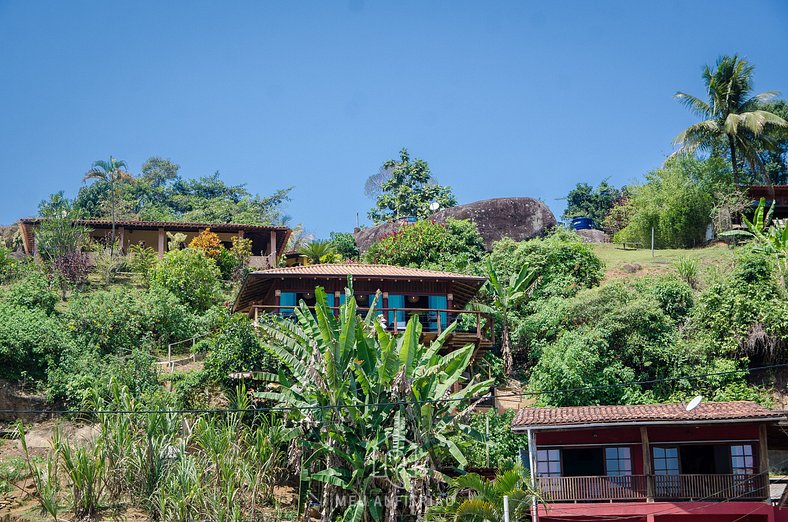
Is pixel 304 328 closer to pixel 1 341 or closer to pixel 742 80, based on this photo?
pixel 1 341

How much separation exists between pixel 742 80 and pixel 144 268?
1186 inches

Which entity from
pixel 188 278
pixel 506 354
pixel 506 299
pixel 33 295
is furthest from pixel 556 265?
pixel 33 295

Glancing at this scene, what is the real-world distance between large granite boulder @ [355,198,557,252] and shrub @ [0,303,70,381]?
74.8 ft

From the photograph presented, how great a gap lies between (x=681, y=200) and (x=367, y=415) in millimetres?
30712

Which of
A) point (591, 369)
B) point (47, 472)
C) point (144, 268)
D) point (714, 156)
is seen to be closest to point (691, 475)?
point (591, 369)

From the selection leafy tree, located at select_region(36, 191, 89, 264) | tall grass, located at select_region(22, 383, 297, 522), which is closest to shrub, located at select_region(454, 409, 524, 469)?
tall grass, located at select_region(22, 383, 297, 522)

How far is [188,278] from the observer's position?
41.3 meters

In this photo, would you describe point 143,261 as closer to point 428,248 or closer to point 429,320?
point 428,248

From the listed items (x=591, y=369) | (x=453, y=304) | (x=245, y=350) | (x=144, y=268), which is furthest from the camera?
(x=144, y=268)

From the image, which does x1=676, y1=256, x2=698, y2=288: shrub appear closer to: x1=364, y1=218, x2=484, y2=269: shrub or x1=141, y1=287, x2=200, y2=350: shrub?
x1=364, y1=218, x2=484, y2=269: shrub

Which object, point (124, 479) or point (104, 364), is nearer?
point (124, 479)

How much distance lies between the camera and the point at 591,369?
1287 inches

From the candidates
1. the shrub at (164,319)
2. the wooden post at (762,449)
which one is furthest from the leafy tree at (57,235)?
the wooden post at (762,449)

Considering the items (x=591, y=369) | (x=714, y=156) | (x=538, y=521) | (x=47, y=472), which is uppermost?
(x=714, y=156)
